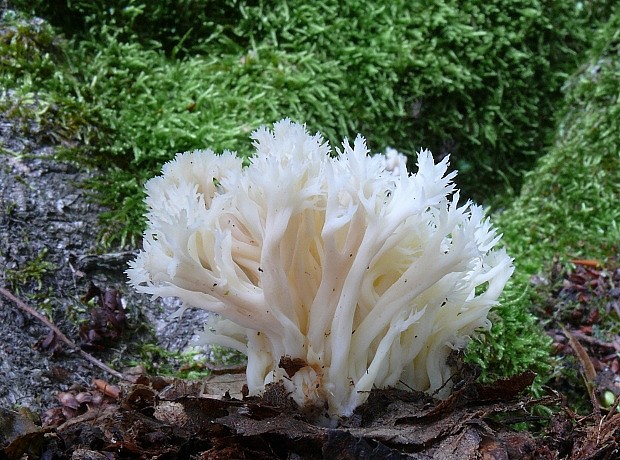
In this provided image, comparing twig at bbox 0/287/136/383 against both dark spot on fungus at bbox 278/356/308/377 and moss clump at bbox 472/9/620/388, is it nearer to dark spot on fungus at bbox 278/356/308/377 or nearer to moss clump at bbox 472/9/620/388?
dark spot on fungus at bbox 278/356/308/377

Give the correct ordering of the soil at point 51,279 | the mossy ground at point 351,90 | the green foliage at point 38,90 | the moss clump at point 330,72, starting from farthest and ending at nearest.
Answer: the moss clump at point 330,72
the mossy ground at point 351,90
the green foliage at point 38,90
the soil at point 51,279

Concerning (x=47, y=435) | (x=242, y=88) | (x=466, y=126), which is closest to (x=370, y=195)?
(x=47, y=435)

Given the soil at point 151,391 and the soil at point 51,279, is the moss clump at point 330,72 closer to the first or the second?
A: the soil at point 51,279

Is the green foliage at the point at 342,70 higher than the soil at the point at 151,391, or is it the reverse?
the green foliage at the point at 342,70

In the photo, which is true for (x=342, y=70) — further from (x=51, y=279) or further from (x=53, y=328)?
(x=53, y=328)

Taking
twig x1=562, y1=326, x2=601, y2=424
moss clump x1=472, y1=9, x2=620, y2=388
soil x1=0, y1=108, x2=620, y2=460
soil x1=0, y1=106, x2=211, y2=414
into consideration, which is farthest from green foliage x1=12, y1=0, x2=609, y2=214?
twig x1=562, y1=326, x2=601, y2=424

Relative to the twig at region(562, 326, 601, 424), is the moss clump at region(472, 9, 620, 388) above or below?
above

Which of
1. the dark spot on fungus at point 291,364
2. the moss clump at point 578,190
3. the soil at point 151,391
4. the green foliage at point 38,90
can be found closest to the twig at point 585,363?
the soil at point 151,391
